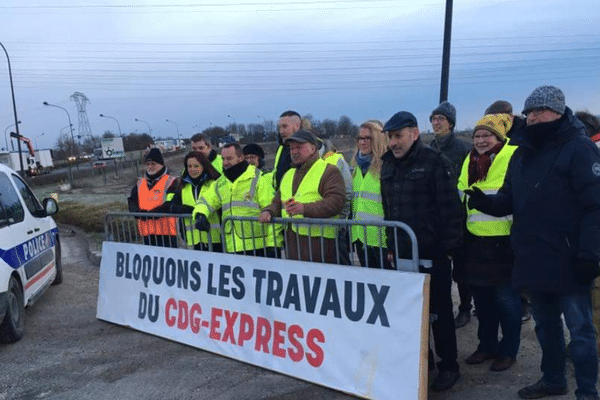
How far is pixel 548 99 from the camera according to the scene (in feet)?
10.8

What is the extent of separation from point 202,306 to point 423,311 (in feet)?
7.56

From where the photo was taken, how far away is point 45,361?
16.9 feet

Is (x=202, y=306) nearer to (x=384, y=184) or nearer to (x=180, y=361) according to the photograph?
(x=180, y=361)

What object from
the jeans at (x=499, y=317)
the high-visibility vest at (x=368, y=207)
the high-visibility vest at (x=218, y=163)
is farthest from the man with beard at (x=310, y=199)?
the high-visibility vest at (x=218, y=163)

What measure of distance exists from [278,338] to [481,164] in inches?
82.5

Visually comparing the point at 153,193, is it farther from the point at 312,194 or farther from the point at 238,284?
the point at 312,194

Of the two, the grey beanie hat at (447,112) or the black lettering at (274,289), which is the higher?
the grey beanie hat at (447,112)

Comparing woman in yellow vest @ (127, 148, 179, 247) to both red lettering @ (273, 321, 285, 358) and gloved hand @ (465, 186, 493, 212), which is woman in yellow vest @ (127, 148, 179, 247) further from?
gloved hand @ (465, 186, 493, 212)

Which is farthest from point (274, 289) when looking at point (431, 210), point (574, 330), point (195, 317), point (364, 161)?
point (574, 330)

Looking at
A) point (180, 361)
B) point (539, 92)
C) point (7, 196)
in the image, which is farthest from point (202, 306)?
point (539, 92)

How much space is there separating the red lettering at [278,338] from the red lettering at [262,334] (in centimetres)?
7

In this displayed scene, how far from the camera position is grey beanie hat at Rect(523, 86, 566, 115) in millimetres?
3281

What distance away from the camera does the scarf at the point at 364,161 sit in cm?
450

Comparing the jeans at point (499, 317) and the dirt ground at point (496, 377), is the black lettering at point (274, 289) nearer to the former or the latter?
the dirt ground at point (496, 377)
